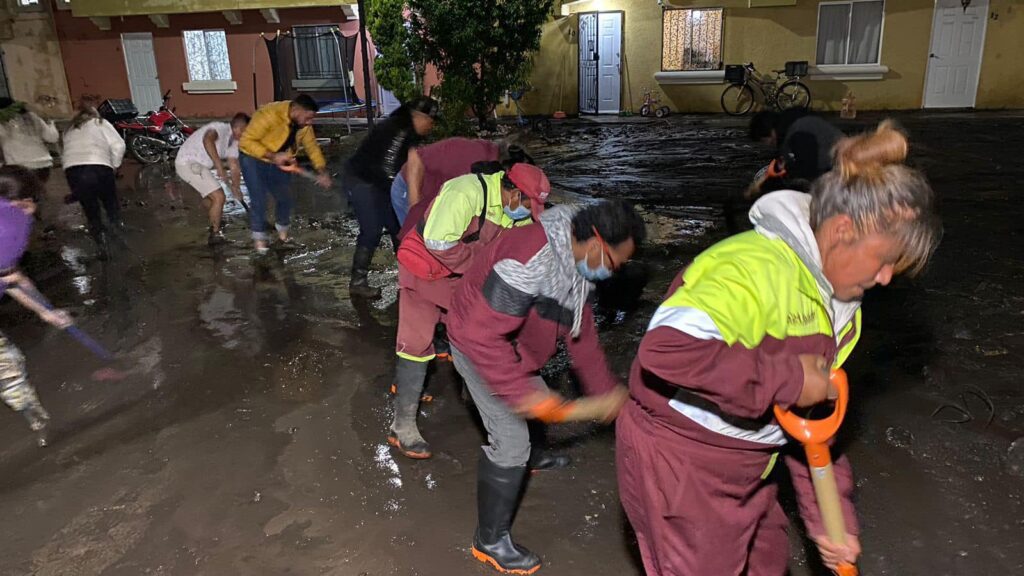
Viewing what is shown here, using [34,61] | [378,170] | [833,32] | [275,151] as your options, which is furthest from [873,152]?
[34,61]

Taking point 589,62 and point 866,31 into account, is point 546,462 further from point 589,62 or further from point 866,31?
point 866,31

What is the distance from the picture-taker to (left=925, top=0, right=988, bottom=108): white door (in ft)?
51.0

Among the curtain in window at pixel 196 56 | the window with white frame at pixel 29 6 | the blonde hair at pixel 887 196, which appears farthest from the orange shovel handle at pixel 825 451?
the window with white frame at pixel 29 6

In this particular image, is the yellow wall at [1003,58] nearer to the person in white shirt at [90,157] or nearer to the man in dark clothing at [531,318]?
the person in white shirt at [90,157]

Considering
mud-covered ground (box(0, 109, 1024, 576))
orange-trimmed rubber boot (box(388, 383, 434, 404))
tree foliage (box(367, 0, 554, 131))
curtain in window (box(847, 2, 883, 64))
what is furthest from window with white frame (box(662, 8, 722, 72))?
orange-trimmed rubber boot (box(388, 383, 434, 404))

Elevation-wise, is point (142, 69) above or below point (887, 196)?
above

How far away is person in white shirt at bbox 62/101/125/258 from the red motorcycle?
288 inches

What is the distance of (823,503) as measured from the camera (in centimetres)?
175

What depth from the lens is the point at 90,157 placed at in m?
6.62

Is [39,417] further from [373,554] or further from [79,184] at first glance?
[79,184]

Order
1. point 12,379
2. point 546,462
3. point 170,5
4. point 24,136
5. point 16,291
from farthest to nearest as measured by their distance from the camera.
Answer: point 170,5 < point 24,136 < point 16,291 < point 12,379 < point 546,462

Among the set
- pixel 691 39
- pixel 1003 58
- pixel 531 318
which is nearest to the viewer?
pixel 531 318

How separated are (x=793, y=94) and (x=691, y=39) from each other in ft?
9.03

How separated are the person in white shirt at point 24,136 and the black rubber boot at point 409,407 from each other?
575cm
